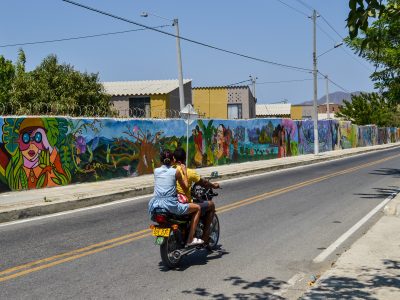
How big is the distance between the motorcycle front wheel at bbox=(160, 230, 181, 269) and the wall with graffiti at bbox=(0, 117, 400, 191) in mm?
8855

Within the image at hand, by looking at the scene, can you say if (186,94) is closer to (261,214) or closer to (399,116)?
(261,214)

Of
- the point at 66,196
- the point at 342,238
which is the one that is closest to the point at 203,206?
the point at 342,238

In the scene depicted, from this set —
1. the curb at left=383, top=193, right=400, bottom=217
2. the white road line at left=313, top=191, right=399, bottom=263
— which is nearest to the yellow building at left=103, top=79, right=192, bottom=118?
the white road line at left=313, top=191, right=399, bottom=263

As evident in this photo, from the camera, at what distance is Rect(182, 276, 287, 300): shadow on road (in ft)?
18.4

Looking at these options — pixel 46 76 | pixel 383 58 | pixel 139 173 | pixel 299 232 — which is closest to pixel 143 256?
pixel 299 232

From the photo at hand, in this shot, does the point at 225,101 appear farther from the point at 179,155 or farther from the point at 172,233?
the point at 172,233

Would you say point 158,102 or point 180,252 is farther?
point 158,102

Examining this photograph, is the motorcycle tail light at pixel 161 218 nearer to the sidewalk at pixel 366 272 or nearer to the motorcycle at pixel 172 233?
the motorcycle at pixel 172 233

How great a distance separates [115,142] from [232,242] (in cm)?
1097

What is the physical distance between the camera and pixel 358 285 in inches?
227

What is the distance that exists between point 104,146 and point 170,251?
11.8m

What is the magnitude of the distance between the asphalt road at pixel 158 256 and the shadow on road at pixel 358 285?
0.31 meters

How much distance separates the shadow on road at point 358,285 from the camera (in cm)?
540

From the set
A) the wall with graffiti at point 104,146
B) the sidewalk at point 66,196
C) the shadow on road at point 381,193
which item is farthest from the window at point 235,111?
the shadow on road at point 381,193
